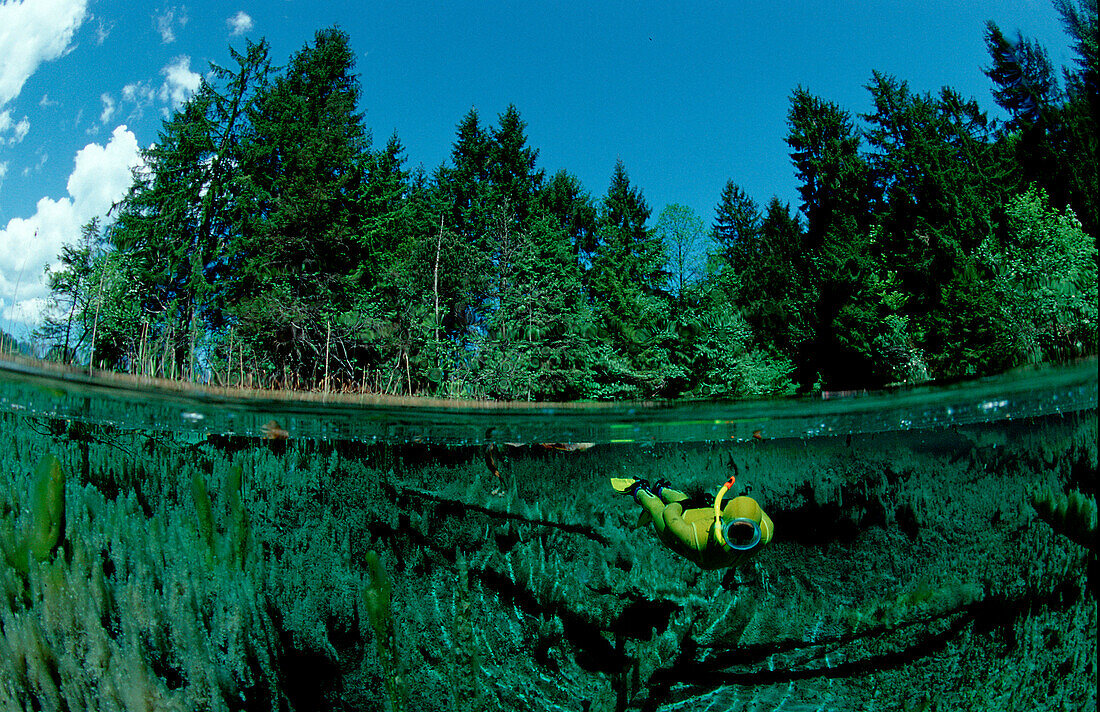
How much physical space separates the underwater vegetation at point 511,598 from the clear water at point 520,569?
1 centimetres

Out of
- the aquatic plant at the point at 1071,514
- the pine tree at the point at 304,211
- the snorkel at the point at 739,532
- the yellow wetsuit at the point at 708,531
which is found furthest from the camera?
the pine tree at the point at 304,211

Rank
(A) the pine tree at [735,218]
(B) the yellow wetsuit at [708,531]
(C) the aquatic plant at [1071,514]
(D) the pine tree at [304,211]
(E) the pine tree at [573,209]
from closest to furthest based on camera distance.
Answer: (B) the yellow wetsuit at [708,531], (C) the aquatic plant at [1071,514], (D) the pine tree at [304,211], (A) the pine tree at [735,218], (E) the pine tree at [573,209]

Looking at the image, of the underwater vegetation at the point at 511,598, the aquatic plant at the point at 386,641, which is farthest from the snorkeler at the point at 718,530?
the aquatic plant at the point at 386,641

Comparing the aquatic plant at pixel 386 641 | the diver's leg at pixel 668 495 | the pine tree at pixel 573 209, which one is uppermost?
the pine tree at pixel 573 209

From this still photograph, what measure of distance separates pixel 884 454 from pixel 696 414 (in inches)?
98.9

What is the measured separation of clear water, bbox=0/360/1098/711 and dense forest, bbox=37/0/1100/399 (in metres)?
0.39

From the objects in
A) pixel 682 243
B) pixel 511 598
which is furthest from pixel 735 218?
pixel 511 598

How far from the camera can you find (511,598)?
3059 mm

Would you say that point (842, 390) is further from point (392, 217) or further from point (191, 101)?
point (191, 101)

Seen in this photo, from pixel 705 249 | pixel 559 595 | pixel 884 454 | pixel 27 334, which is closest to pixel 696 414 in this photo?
pixel 705 249

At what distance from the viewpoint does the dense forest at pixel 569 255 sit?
2352mm

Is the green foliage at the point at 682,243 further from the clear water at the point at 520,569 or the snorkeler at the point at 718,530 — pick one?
the snorkeler at the point at 718,530

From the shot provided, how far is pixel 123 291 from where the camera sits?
2.50 meters

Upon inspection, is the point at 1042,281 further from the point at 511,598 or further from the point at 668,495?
the point at 511,598
